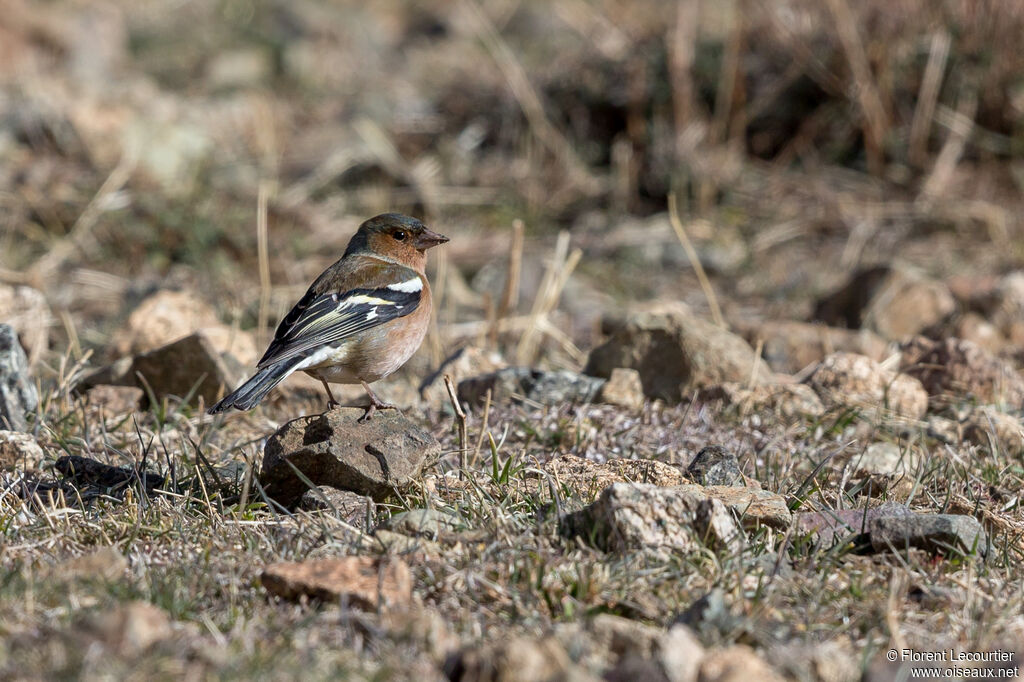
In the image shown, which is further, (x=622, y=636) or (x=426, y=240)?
(x=426, y=240)

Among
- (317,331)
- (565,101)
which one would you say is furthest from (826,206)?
(317,331)

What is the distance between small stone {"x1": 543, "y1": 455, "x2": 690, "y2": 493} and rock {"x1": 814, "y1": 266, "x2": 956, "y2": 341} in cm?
308

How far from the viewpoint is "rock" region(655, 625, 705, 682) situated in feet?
7.79

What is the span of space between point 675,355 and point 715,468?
133 cm

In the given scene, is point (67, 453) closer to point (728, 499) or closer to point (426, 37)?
point (728, 499)

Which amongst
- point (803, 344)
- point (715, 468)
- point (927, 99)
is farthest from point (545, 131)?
point (715, 468)

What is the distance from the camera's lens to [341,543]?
3.12 metres

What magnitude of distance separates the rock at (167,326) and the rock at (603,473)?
217cm

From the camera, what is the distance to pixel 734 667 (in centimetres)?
236

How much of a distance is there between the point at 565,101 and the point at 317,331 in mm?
6325

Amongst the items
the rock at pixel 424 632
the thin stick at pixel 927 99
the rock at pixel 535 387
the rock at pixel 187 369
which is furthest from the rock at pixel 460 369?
the thin stick at pixel 927 99

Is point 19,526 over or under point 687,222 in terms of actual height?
over

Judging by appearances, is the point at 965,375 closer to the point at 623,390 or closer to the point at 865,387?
the point at 865,387

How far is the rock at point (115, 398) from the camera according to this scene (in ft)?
15.8
